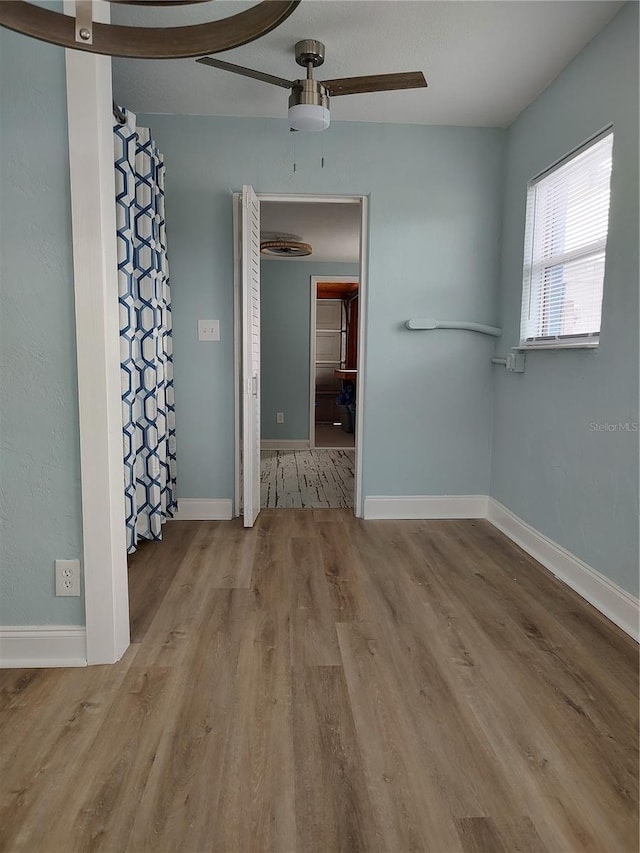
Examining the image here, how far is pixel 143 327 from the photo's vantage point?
2.82m

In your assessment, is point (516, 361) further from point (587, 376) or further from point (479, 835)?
point (479, 835)

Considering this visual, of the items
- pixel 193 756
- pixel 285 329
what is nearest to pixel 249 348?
pixel 193 756

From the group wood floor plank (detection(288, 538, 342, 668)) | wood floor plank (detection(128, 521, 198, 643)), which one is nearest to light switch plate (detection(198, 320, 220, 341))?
wood floor plank (detection(128, 521, 198, 643))

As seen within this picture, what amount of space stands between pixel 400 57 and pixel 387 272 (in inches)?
45.0

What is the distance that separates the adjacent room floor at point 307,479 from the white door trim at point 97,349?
208cm

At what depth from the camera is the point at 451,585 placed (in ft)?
8.35

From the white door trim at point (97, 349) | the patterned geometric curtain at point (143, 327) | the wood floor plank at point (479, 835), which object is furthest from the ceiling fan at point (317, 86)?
the wood floor plank at point (479, 835)

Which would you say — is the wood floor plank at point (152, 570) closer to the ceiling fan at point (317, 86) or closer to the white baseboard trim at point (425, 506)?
the white baseboard trim at point (425, 506)

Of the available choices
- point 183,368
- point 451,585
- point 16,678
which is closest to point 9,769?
point 16,678

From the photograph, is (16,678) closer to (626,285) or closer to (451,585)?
(451,585)

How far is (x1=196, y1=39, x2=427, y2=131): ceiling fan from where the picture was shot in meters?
2.33

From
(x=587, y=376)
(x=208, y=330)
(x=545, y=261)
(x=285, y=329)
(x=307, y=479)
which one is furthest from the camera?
(x=285, y=329)

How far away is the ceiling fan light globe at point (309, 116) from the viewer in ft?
7.99

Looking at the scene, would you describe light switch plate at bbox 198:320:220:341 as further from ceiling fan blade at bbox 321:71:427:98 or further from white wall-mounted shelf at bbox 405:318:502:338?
ceiling fan blade at bbox 321:71:427:98
